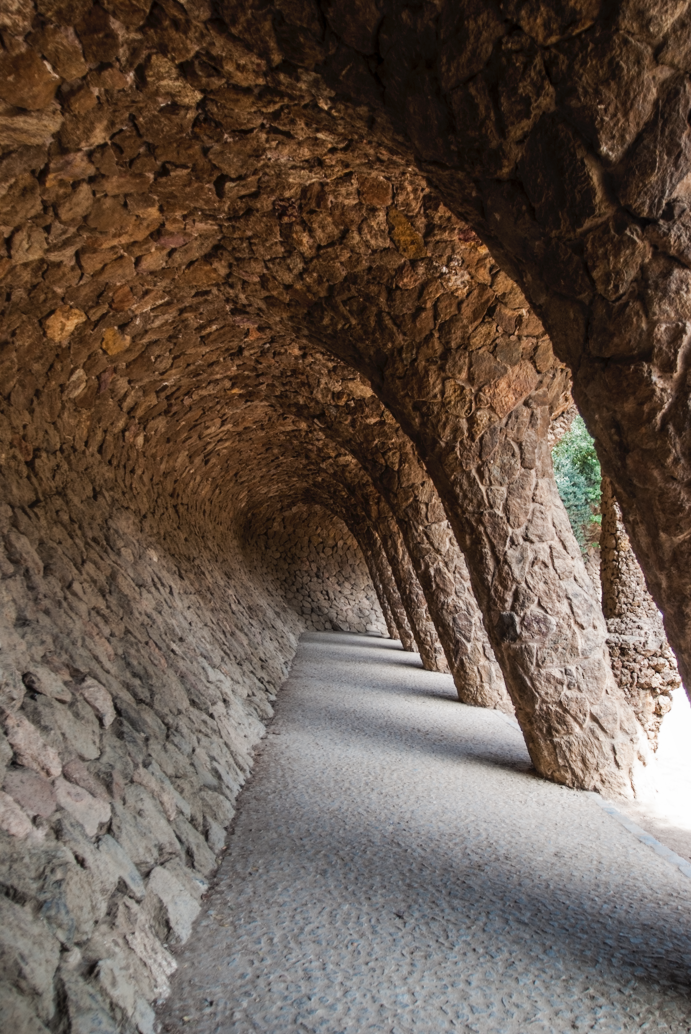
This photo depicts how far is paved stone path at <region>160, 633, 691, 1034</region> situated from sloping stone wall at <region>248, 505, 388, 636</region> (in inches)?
476

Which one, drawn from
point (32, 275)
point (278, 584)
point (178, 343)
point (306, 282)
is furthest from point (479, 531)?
point (278, 584)

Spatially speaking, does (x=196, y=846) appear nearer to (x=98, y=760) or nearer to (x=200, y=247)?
(x=98, y=760)

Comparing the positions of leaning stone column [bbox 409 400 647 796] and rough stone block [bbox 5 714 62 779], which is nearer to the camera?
rough stone block [bbox 5 714 62 779]

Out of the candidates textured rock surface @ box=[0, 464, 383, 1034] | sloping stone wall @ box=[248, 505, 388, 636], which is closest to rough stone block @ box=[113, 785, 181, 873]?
textured rock surface @ box=[0, 464, 383, 1034]

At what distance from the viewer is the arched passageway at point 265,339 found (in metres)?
1.73

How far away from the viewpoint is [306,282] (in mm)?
3955

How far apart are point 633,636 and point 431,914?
5246 millimetres

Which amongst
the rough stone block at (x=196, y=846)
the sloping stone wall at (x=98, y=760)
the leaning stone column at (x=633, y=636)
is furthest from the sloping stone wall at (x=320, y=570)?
the rough stone block at (x=196, y=846)

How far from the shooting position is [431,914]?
101 inches

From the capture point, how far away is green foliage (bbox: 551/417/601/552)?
1424 centimetres

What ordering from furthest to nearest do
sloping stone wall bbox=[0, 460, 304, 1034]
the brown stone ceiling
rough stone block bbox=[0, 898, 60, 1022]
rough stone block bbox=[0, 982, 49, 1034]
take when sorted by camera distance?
the brown stone ceiling, sloping stone wall bbox=[0, 460, 304, 1034], rough stone block bbox=[0, 898, 60, 1022], rough stone block bbox=[0, 982, 49, 1034]

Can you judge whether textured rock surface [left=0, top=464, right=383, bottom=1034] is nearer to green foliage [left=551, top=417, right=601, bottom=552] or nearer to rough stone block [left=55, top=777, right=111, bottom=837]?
rough stone block [left=55, top=777, right=111, bottom=837]

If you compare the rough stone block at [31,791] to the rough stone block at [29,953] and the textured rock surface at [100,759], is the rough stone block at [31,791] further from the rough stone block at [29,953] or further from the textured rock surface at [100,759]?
the rough stone block at [29,953]

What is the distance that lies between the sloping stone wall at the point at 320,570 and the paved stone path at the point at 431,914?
39.7ft
